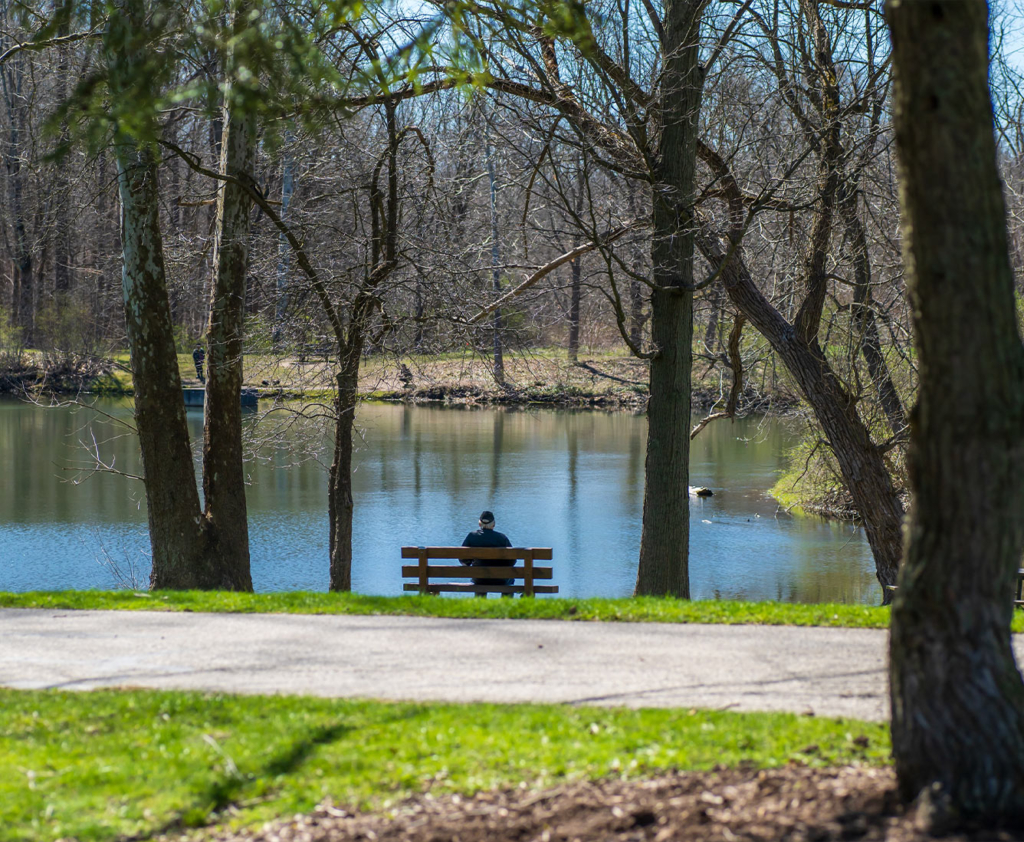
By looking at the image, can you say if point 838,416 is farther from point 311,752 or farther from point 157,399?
point 311,752

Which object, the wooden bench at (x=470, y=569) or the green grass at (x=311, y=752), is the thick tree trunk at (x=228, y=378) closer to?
the wooden bench at (x=470, y=569)

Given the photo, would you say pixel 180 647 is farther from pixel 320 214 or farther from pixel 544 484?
pixel 544 484

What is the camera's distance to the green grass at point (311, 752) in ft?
13.7

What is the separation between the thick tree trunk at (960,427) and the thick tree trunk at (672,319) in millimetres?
6486

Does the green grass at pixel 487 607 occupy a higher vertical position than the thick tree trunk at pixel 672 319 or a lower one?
lower

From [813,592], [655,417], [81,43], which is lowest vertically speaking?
[813,592]

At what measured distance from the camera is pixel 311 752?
186 inches

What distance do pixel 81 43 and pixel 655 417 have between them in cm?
770

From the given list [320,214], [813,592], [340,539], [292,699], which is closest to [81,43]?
[320,214]

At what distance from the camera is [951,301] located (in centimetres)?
371

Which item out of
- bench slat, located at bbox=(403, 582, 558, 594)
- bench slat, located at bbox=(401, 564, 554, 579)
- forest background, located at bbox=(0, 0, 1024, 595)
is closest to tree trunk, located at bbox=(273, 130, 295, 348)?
forest background, located at bbox=(0, 0, 1024, 595)

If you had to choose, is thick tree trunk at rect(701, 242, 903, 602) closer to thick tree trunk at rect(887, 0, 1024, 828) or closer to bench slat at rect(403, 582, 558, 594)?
bench slat at rect(403, 582, 558, 594)

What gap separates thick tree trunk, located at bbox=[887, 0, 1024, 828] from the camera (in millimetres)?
3684

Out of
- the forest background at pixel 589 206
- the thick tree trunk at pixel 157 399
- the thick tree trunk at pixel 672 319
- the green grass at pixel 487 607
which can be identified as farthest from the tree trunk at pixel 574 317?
the green grass at pixel 487 607
